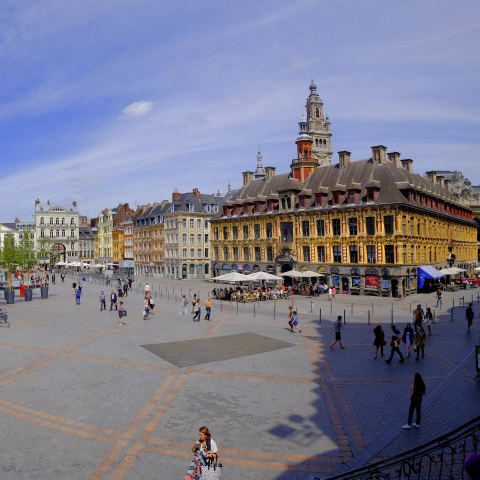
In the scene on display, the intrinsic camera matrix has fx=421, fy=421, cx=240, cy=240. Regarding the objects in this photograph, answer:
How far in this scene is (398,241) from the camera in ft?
130

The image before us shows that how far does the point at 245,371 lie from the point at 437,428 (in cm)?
690

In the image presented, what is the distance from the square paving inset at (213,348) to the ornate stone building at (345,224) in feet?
77.0

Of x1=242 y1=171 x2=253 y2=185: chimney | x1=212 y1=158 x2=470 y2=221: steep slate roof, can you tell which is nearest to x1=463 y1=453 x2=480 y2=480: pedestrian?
x1=212 y1=158 x2=470 y2=221: steep slate roof

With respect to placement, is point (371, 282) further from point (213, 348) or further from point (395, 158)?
point (213, 348)

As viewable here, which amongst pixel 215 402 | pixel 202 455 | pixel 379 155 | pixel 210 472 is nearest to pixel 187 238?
pixel 379 155

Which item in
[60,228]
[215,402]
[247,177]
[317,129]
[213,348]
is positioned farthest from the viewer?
[60,228]

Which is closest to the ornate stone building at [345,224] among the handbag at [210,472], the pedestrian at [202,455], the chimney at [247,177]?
the chimney at [247,177]

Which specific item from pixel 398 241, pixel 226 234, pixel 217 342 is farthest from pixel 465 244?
pixel 217 342

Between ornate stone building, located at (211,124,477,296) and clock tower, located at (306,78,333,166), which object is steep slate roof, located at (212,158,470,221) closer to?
ornate stone building, located at (211,124,477,296)

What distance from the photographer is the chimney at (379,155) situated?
44.1m

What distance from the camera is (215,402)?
1246 cm

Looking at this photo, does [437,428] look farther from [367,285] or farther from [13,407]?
[367,285]

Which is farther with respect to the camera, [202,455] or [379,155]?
[379,155]

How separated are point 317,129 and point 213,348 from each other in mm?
92046
